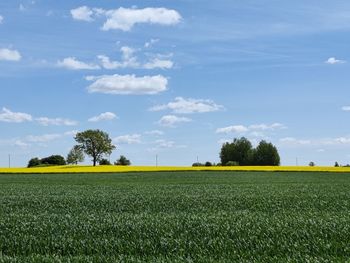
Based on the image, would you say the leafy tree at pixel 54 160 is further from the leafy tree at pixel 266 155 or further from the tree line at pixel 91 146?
the leafy tree at pixel 266 155

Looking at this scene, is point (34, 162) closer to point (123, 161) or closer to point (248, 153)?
point (123, 161)

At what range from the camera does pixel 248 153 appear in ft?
505

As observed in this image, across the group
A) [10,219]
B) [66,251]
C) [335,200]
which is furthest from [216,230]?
[335,200]

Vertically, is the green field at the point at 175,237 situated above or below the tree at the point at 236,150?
below

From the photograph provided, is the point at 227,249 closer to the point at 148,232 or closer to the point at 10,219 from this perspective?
the point at 148,232

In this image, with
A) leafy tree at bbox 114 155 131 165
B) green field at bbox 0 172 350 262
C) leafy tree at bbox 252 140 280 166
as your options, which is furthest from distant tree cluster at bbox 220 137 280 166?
green field at bbox 0 172 350 262

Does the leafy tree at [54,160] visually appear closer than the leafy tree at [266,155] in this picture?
Yes

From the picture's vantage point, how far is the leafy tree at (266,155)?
146625 mm

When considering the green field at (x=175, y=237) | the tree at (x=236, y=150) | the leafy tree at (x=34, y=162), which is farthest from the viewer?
the tree at (x=236, y=150)

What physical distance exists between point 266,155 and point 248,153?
22.9 feet

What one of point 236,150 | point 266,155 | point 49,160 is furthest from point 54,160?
point 266,155

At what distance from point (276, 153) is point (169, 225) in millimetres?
137009

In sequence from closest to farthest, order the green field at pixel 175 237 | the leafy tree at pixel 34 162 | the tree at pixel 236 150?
the green field at pixel 175 237
the leafy tree at pixel 34 162
the tree at pixel 236 150

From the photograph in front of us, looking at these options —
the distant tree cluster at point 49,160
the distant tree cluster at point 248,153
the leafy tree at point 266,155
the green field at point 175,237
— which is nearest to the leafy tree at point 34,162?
the distant tree cluster at point 49,160
